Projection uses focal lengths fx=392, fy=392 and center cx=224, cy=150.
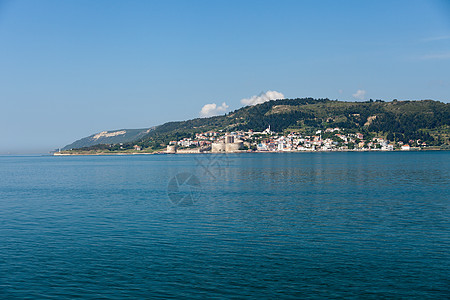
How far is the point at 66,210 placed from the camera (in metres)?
39.3

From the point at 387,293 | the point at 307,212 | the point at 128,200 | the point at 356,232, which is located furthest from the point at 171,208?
the point at 387,293

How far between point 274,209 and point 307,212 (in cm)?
341

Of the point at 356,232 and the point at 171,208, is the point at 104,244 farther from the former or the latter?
the point at 356,232

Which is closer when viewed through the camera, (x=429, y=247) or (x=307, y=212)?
(x=429, y=247)

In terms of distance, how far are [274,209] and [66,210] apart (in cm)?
2072

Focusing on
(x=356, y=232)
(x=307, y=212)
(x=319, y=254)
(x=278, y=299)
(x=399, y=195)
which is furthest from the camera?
(x=399, y=195)

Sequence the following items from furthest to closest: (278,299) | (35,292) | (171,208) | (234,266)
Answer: (171,208)
(234,266)
(35,292)
(278,299)

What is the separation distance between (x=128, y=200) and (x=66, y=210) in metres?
7.81

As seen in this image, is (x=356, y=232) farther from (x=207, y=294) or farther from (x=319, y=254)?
(x=207, y=294)

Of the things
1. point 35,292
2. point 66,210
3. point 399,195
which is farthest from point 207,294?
point 399,195

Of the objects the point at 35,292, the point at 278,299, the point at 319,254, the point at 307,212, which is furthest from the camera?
the point at 307,212

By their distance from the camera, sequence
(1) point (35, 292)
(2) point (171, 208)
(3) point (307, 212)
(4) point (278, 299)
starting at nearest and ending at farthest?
(4) point (278, 299) < (1) point (35, 292) < (3) point (307, 212) < (2) point (171, 208)

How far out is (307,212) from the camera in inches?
1391

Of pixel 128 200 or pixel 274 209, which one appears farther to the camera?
pixel 128 200
